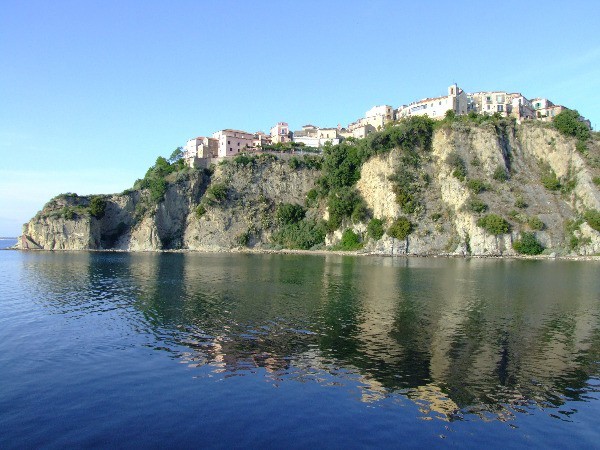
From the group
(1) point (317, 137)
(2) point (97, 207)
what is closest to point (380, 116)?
(1) point (317, 137)

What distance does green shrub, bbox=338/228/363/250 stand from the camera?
7994 centimetres

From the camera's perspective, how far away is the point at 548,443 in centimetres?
1124

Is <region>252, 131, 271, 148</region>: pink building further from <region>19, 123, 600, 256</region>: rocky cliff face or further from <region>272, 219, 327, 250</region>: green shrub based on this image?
<region>272, 219, 327, 250</region>: green shrub

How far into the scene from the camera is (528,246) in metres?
68.2

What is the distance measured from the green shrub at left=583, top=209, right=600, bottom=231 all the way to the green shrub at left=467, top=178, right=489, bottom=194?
13820mm

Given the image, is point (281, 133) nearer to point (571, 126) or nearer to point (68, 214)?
point (68, 214)

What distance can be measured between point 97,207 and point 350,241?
46.0 metres

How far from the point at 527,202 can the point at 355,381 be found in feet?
218

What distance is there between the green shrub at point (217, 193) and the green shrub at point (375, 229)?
1114 inches

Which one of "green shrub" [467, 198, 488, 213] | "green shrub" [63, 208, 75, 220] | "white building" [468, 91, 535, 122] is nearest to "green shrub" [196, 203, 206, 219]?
"green shrub" [63, 208, 75, 220]

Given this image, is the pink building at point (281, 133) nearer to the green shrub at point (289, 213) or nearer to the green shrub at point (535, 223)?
the green shrub at point (289, 213)

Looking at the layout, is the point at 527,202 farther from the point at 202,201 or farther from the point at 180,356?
the point at 180,356

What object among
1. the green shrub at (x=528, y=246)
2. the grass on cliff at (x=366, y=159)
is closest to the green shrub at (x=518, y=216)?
the green shrub at (x=528, y=246)

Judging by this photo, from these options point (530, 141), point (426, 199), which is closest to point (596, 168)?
point (530, 141)
